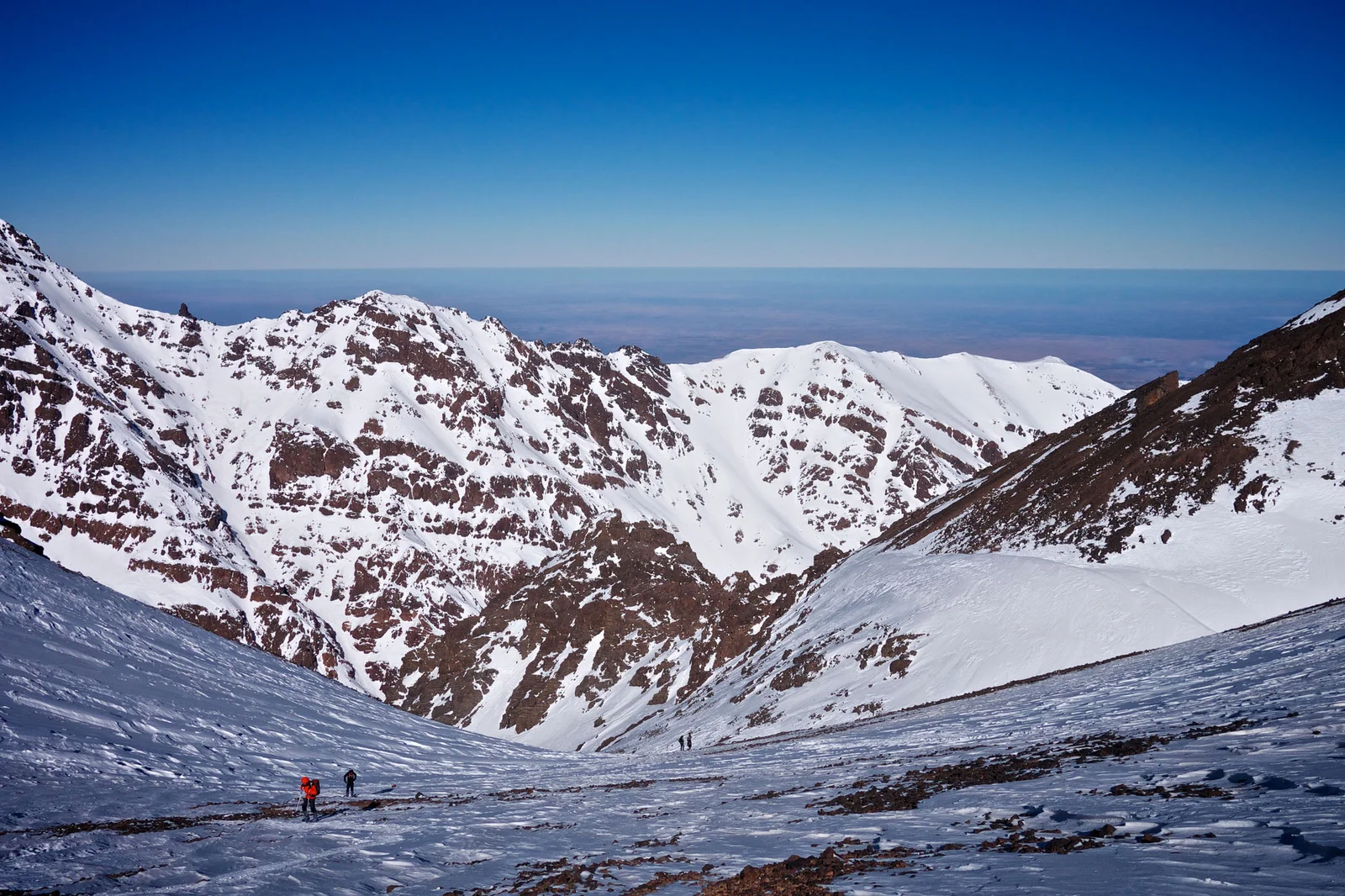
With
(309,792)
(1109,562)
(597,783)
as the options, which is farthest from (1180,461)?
(309,792)

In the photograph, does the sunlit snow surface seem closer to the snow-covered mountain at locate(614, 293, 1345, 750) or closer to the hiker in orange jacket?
the hiker in orange jacket

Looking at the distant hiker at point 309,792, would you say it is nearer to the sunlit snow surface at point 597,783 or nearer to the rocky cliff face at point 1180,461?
the sunlit snow surface at point 597,783

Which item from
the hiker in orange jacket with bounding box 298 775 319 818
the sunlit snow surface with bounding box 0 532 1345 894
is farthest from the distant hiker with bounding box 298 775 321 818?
the sunlit snow surface with bounding box 0 532 1345 894

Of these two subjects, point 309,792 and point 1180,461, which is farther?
point 1180,461

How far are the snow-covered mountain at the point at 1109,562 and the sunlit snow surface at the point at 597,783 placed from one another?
808 centimetres

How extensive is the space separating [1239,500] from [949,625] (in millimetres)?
18192

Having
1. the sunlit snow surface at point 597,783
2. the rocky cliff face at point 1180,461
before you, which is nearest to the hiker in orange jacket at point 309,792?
the sunlit snow surface at point 597,783

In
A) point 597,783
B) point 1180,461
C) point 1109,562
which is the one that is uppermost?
point 1180,461

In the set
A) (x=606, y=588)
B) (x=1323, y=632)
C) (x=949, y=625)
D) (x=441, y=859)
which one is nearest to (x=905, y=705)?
(x=949, y=625)

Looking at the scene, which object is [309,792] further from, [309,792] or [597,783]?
[597,783]

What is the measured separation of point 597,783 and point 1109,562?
112 ft

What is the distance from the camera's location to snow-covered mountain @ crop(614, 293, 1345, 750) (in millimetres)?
41875

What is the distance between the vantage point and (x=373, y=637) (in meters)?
192

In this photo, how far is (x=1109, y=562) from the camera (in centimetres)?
4812
